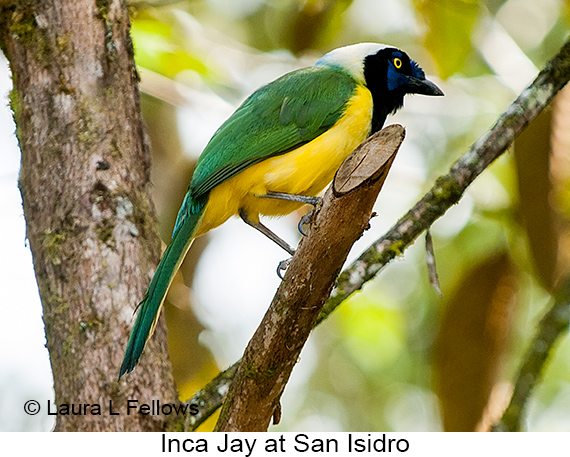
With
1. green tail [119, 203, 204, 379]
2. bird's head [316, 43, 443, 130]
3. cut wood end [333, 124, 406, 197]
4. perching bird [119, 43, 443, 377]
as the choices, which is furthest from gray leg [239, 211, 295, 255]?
cut wood end [333, 124, 406, 197]

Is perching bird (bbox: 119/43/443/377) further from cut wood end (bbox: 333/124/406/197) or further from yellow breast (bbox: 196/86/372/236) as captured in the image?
cut wood end (bbox: 333/124/406/197)

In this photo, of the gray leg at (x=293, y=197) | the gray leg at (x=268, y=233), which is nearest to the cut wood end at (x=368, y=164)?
the gray leg at (x=293, y=197)

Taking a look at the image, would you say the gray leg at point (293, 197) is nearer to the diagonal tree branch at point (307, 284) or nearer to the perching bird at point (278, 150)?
the perching bird at point (278, 150)

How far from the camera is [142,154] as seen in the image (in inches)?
150

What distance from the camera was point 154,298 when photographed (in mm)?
3277

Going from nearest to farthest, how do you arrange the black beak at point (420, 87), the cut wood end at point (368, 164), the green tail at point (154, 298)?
the cut wood end at point (368, 164), the green tail at point (154, 298), the black beak at point (420, 87)

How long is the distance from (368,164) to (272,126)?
152cm

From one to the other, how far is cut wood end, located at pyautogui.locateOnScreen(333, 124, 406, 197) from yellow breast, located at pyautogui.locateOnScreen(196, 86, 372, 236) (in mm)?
1213

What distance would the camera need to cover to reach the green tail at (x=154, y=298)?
3.10 metres

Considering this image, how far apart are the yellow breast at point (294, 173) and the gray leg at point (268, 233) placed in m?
0.09

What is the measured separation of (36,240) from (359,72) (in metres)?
2.07

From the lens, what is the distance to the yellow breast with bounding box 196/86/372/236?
3.91 metres

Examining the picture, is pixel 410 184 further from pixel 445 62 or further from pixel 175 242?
pixel 175 242

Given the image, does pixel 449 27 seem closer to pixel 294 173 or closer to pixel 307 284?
pixel 294 173
